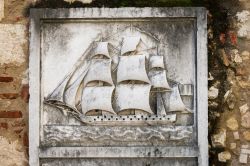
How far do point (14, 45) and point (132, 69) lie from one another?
887mm

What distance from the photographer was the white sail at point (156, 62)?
358 cm

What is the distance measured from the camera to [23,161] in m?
3.65

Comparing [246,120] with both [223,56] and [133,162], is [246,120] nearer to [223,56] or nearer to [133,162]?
[223,56]

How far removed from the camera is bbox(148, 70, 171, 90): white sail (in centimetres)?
359

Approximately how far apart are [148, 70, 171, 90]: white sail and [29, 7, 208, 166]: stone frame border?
23cm

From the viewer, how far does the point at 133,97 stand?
3580 millimetres

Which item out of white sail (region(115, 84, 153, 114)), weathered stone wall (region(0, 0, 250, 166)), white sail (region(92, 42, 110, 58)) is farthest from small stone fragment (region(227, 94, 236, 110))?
white sail (region(92, 42, 110, 58))

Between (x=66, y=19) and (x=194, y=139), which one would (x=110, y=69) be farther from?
(x=194, y=139)

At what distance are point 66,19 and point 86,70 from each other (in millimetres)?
399

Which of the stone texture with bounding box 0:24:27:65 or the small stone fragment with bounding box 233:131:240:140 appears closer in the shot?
the small stone fragment with bounding box 233:131:240:140

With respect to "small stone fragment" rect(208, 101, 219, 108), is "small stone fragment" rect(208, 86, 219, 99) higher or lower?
higher

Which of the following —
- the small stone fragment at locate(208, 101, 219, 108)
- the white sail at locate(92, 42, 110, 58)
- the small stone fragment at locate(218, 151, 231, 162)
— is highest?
the white sail at locate(92, 42, 110, 58)

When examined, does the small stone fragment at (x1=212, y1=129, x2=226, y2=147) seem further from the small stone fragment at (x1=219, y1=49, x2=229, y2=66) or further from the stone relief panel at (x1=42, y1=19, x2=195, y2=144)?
the small stone fragment at (x1=219, y1=49, x2=229, y2=66)

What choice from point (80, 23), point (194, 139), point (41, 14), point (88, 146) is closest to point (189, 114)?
point (194, 139)
